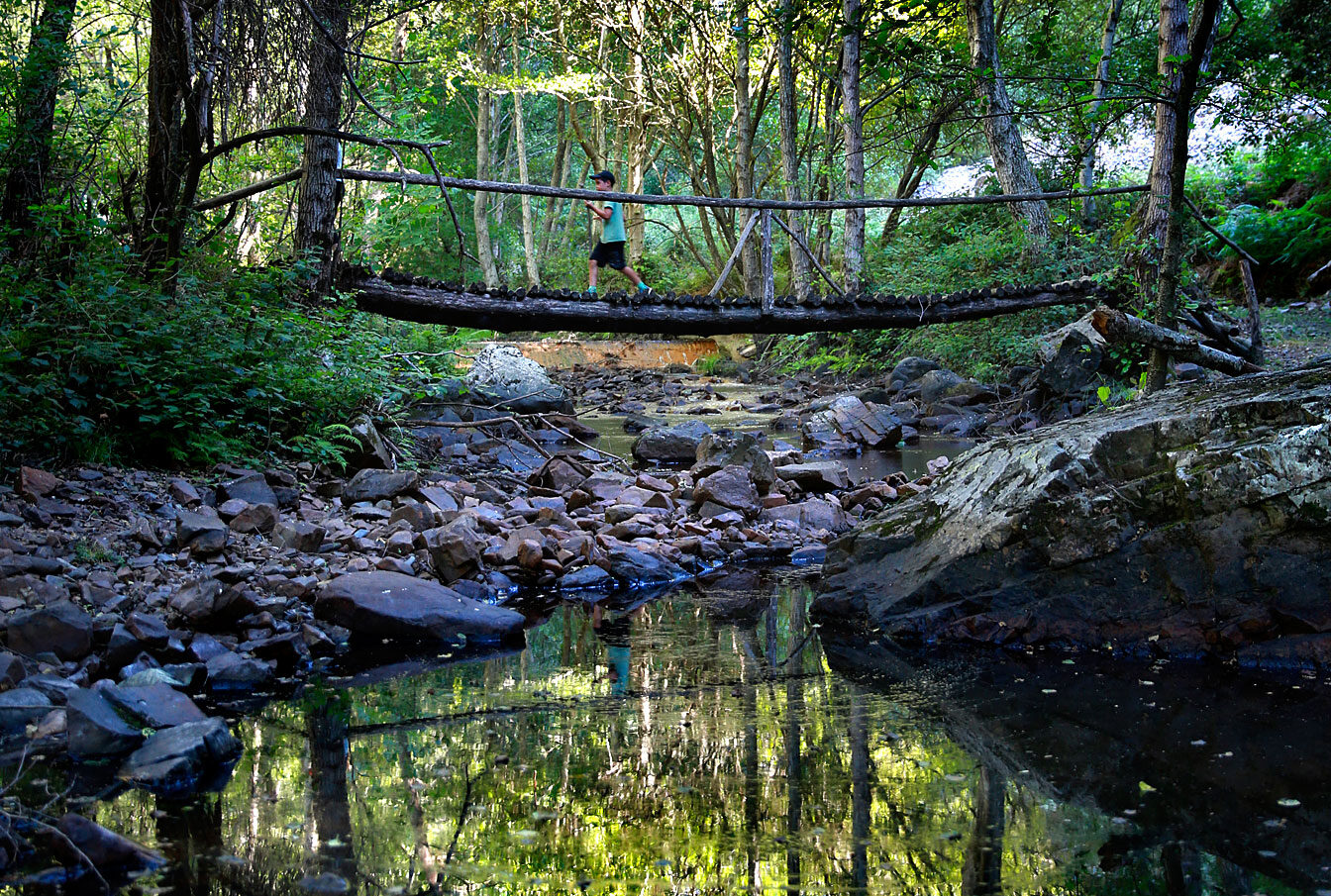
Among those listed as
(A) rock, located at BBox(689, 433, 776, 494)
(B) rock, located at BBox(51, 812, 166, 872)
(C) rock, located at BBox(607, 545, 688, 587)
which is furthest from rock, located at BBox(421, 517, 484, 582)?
(B) rock, located at BBox(51, 812, 166, 872)

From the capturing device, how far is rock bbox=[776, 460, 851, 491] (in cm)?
607

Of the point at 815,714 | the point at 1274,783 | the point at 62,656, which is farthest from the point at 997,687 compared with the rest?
the point at 62,656

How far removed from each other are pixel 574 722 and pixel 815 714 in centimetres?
68

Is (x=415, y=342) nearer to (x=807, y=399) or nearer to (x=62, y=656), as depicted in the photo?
(x=62, y=656)

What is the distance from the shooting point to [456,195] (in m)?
24.9

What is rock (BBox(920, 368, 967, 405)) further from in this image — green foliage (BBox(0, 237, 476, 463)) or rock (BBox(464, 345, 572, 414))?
green foliage (BBox(0, 237, 476, 463))

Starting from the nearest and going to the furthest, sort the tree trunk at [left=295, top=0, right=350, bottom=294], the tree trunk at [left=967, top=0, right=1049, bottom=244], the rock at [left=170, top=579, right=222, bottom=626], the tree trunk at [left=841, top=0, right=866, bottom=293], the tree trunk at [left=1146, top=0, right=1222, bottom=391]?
the rock at [left=170, top=579, right=222, bottom=626]
the tree trunk at [left=1146, top=0, right=1222, bottom=391]
the tree trunk at [left=295, top=0, right=350, bottom=294]
the tree trunk at [left=967, top=0, right=1049, bottom=244]
the tree trunk at [left=841, top=0, right=866, bottom=293]

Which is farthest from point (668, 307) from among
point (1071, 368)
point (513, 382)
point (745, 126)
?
point (745, 126)

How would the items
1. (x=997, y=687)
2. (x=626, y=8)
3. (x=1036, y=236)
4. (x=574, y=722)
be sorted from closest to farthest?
1. (x=574, y=722)
2. (x=997, y=687)
3. (x=1036, y=236)
4. (x=626, y=8)

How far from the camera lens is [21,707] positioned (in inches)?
101

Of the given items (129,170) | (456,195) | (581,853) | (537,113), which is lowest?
(581,853)

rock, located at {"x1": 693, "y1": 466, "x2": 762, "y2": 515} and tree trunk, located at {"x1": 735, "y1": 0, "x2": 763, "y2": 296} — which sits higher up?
tree trunk, located at {"x1": 735, "y1": 0, "x2": 763, "y2": 296}

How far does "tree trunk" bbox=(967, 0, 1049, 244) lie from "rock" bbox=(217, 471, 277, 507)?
9252 mm

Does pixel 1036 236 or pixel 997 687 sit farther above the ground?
pixel 1036 236
